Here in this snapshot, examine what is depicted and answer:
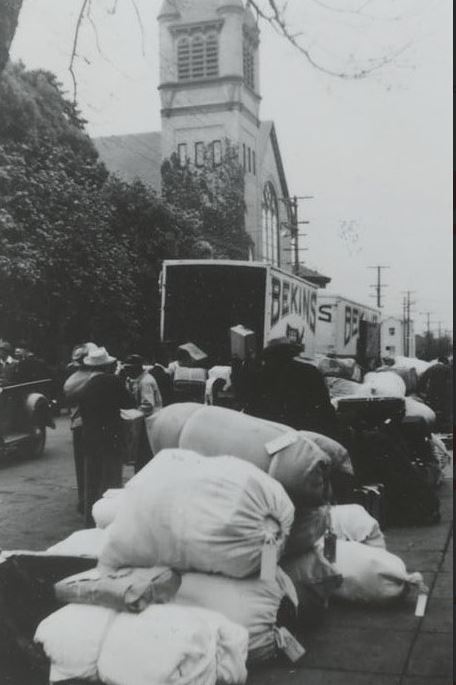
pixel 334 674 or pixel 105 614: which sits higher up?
pixel 105 614

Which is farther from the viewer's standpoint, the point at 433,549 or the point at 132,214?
the point at 132,214

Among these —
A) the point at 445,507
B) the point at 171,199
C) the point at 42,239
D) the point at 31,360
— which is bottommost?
the point at 445,507

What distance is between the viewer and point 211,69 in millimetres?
54875

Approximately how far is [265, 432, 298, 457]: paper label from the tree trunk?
116 inches

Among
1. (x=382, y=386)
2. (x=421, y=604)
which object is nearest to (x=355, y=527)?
(x=421, y=604)

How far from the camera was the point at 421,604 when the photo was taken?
16.4 ft

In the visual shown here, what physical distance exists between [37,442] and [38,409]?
524mm

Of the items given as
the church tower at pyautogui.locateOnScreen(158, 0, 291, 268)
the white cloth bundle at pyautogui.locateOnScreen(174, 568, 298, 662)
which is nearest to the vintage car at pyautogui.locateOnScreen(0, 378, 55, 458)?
the white cloth bundle at pyautogui.locateOnScreen(174, 568, 298, 662)

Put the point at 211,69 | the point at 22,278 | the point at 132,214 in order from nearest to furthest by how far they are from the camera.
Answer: the point at 22,278 → the point at 132,214 → the point at 211,69

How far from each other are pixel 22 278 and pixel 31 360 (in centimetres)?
461

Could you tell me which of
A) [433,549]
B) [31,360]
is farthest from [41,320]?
[433,549]

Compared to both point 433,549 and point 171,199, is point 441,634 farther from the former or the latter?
point 171,199

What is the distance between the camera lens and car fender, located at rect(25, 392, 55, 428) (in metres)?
13.1

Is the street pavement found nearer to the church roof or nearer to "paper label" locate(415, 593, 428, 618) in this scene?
"paper label" locate(415, 593, 428, 618)
